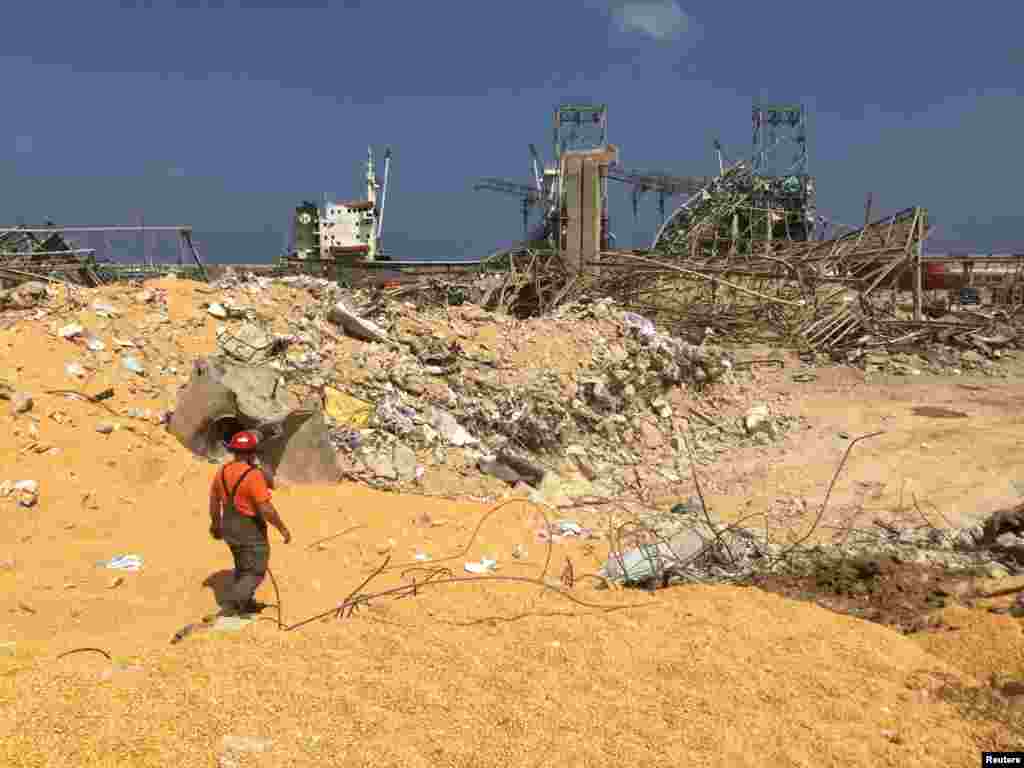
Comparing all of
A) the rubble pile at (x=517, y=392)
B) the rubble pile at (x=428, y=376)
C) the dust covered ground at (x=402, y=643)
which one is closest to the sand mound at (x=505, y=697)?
the dust covered ground at (x=402, y=643)

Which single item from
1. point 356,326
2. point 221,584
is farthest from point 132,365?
point 221,584

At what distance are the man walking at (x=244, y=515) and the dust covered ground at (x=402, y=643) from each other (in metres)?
0.25

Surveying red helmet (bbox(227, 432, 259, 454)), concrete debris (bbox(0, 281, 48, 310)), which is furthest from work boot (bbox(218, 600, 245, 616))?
concrete debris (bbox(0, 281, 48, 310))

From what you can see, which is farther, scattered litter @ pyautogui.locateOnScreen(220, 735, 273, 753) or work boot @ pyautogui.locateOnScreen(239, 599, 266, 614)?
work boot @ pyautogui.locateOnScreen(239, 599, 266, 614)

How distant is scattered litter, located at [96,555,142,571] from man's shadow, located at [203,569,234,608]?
51cm

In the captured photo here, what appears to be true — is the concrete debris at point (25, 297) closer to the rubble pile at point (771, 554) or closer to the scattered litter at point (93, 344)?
the scattered litter at point (93, 344)

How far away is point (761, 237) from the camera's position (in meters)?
20.8

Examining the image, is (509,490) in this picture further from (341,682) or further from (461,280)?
(461,280)

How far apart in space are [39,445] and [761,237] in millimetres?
19065

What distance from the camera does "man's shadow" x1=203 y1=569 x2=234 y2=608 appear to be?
171 inches

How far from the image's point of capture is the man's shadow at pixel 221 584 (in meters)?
4.35

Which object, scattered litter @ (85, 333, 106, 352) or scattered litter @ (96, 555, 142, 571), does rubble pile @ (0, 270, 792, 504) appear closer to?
scattered litter @ (85, 333, 106, 352)

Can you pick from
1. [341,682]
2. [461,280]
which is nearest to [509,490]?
[341,682]

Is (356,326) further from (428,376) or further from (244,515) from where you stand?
(244,515)
